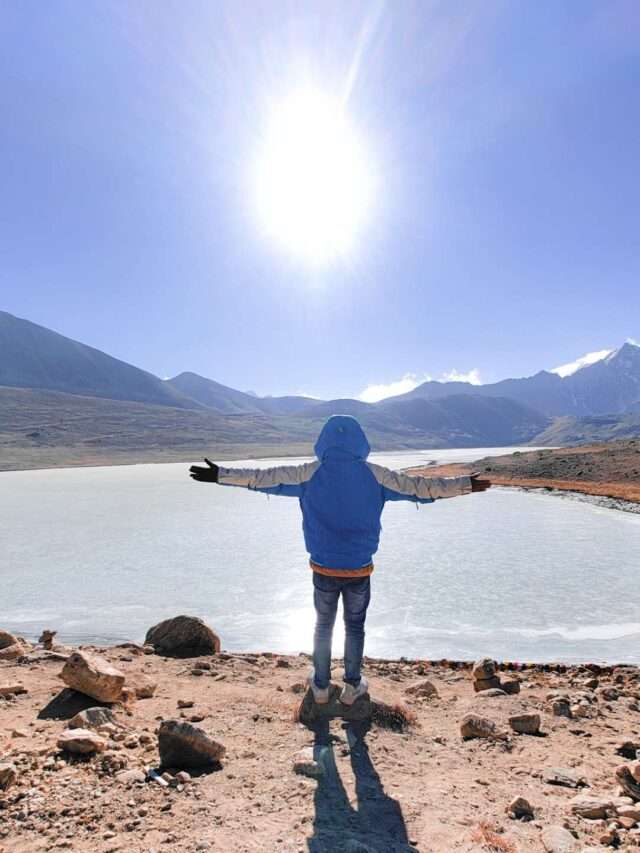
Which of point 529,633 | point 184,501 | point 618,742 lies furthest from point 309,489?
point 184,501

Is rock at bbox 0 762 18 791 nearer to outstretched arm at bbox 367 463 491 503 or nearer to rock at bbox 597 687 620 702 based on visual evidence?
outstretched arm at bbox 367 463 491 503

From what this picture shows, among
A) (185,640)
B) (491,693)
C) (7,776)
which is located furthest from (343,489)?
(185,640)

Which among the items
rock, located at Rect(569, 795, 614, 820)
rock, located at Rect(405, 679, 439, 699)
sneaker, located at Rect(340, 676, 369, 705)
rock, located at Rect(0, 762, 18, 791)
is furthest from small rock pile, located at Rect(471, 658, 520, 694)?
rock, located at Rect(0, 762, 18, 791)

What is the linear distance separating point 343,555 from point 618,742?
2.81m

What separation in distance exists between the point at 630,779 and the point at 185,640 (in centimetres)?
598

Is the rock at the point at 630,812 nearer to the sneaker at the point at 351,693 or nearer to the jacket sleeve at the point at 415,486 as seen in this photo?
the sneaker at the point at 351,693

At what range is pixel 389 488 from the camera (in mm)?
4688

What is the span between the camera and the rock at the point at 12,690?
541 cm

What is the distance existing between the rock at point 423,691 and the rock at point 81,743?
3445mm

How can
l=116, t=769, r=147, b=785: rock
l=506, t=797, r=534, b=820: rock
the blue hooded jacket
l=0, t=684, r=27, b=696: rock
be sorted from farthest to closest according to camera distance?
1. l=0, t=684, r=27, b=696: rock
2. the blue hooded jacket
3. l=116, t=769, r=147, b=785: rock
4. l=506, t=797, r=534, b=820: rock

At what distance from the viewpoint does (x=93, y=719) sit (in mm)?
4363

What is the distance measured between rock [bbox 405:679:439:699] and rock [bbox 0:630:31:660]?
505 cm

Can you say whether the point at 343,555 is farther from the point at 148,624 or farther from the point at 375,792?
the point at 148,624

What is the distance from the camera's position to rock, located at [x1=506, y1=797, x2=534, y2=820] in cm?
322
